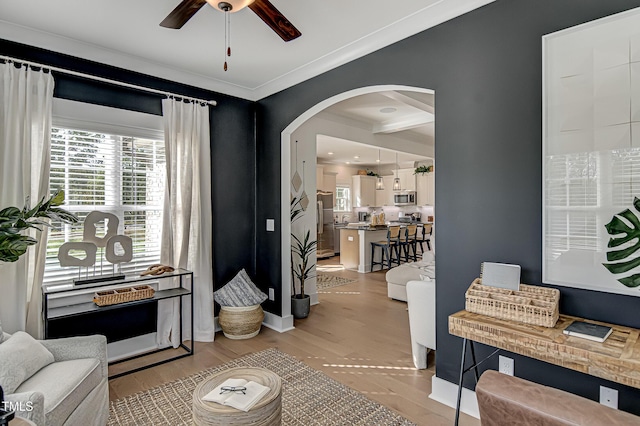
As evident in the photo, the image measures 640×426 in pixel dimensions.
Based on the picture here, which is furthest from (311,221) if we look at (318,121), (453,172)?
(453,172)

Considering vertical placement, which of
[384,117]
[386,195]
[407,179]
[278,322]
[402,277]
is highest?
[384,117]

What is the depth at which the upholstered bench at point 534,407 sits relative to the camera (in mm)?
1331

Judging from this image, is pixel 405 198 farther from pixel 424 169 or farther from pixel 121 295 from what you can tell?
pixel 121 295

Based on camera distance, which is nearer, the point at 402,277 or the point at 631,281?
the point at 631,281

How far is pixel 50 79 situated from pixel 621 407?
440 centimetres

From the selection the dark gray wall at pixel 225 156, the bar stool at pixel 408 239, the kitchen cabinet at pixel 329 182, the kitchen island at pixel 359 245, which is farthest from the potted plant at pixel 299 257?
the kitchen cabinet at pixel 329 182

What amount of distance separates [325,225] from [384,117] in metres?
4.43

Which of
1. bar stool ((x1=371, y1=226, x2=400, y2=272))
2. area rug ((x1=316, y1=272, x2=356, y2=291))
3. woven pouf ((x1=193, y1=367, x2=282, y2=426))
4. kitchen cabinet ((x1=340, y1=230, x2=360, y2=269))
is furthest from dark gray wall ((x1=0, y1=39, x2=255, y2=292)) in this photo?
bar stool ((x1=371, y1=226, x2=400, y2=272))

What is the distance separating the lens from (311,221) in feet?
17.3

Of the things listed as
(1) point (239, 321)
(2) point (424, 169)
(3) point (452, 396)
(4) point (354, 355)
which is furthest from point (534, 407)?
(2) point (424, 169)

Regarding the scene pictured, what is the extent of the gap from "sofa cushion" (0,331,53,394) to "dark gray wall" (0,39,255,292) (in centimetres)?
199

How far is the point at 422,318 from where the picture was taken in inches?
119

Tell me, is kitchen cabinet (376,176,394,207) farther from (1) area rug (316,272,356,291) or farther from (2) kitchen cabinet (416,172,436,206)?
(1) area rug (316,272,356,291)

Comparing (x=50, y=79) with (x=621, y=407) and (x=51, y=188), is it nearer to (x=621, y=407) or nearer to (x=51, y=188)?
(x=51, y=188)
